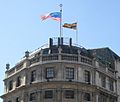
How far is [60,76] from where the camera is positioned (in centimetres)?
6994

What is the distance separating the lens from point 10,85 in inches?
3083

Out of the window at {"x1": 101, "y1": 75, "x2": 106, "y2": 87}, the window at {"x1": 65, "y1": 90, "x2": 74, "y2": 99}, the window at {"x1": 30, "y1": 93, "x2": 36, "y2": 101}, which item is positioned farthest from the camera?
the window at {"x1": 101, "y1": 75, "x2": 106, "y2": 87}

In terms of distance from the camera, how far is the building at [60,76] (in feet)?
228

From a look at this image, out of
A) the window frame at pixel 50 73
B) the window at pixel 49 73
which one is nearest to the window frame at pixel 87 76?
the window frame at pixel 50 73

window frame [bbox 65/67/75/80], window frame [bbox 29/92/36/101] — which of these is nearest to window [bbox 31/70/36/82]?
window frame [bbox 29/92/36/101]

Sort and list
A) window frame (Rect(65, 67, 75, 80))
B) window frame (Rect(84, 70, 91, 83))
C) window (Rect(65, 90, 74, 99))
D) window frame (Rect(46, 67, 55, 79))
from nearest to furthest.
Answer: window (Rect(65, 90, 74, 99))
window frame (Rect(46, 67, 55, 79))
window frame (Rect(65, 67, 75, 80))
window frame (Rect(84, 70, 91, 83))

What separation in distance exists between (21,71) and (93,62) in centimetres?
1253

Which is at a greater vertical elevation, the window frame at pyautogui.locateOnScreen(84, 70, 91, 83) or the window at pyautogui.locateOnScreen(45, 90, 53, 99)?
the window frame at pyautogui.locateOnScreen(84, 70, 91, 83)

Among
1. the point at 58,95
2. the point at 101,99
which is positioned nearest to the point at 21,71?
the point at 58,95

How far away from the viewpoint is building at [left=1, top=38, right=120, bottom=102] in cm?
6954

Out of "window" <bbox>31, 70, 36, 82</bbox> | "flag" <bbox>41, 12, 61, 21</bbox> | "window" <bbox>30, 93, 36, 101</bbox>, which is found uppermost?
"flag" <bbox>41, 12, 61, 21</bbox>

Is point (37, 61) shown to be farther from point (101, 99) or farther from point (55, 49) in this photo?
point (101, 99)

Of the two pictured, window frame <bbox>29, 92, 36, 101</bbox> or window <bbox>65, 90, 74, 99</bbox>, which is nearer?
window <bbox>65, 90, 74, 99</bbox>

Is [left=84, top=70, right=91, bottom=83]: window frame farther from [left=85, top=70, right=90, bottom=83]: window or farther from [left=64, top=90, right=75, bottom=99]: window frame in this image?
[left=64, top=90, right=75, bottom=99]: window frame
